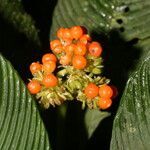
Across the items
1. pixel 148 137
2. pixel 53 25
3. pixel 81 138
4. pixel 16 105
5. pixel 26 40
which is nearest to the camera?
pixel 16 105

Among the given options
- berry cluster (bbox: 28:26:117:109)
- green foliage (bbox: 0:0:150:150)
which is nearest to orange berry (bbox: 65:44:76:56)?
berry cluster (bbox: 28:26:117:109)

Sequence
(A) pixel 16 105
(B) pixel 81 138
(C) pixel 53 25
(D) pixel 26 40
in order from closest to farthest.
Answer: (A) pixel 16 105
(B) pixel 81 138
(D) pixel 26 40
(C) pixel 53 25

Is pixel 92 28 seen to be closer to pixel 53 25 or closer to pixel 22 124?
pixel 53 25

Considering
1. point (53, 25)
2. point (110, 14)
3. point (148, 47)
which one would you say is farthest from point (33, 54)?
point (148, 47)

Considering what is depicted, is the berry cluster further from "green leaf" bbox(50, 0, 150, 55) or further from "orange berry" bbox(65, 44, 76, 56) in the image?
"green leaf" bbox(50, 0, 150, 55)

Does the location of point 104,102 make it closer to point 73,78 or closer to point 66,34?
point 73,78

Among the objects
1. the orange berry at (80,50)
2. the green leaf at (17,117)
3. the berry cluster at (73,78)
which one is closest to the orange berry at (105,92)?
the berry cluster at (73,78)

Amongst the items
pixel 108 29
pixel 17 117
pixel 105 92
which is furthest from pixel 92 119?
pixel 17 117
